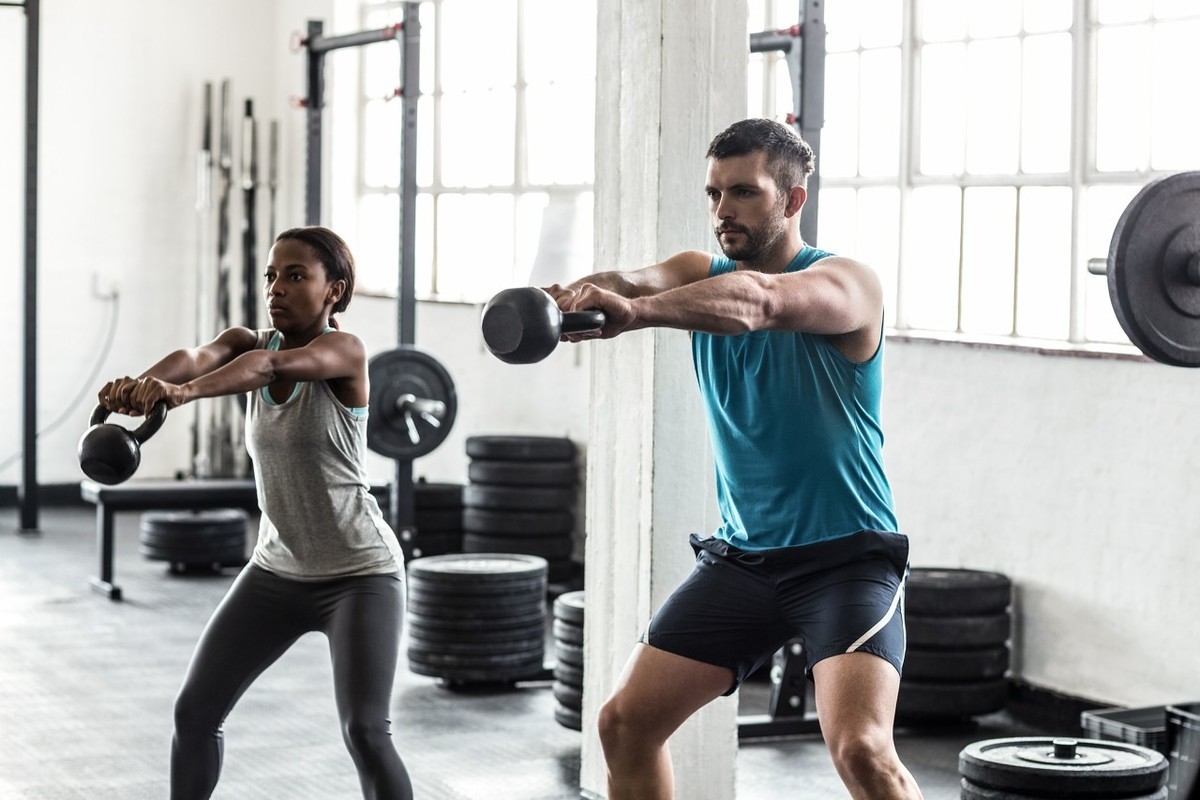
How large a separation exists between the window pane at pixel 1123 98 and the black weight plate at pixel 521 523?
2.70 m

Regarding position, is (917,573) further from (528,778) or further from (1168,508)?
(528,778)

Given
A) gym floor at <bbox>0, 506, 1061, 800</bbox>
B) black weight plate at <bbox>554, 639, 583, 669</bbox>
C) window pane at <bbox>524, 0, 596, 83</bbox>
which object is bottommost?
gym floor at <bbox>0, 506, 1061, 800</bbox>

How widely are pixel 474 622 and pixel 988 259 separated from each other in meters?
1.91

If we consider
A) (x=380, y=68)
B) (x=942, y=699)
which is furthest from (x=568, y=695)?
(x=380, y=68)

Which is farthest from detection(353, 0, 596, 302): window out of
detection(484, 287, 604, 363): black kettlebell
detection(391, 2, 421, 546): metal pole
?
detection(484, 287, 604, 363): black kettlebell

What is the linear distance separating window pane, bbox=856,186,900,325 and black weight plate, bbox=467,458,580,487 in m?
1.66

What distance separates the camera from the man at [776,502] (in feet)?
7.64

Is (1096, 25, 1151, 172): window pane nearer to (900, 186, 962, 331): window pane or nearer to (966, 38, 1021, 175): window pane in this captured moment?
(966, 38, 1021, 175): window pane

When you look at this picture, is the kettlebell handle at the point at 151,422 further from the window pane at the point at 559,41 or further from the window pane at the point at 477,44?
the window pane at the point at 477,44

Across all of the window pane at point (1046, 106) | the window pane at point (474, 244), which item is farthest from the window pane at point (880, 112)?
the window pane at point (474, 244)

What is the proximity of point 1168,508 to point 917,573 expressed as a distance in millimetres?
723

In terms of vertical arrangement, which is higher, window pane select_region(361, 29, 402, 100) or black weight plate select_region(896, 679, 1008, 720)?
window pane select_region(361, 29, 402, 100)

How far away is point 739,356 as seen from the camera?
8.00ft

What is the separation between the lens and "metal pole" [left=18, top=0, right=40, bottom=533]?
24.6 feet
